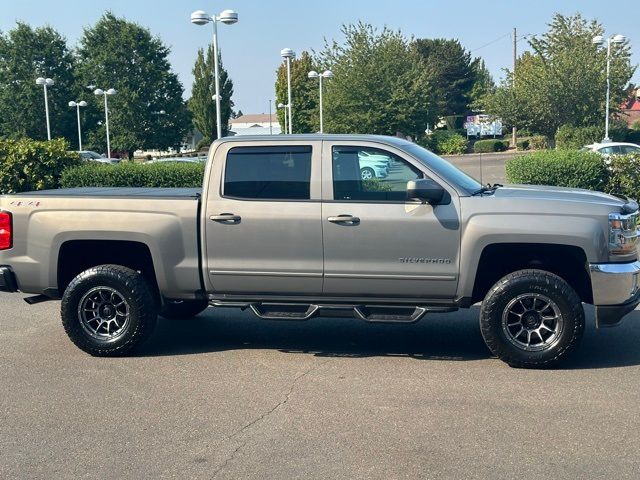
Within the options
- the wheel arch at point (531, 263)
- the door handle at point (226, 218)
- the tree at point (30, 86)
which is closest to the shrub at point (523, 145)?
the tree at point (30, 86)

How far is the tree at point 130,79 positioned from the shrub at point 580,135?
3542 cm

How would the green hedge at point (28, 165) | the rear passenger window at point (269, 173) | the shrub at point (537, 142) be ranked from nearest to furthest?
the rear passenger window at point (269, 173) → the green hedge at point (28, 165) → the shrub at point (537, 142)

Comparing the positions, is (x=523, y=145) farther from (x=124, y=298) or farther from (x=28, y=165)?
(x=124, y=298)

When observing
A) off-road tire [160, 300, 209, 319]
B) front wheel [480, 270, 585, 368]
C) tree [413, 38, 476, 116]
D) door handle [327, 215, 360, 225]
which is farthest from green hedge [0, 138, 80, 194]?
tree [413, 38, 476, 116]

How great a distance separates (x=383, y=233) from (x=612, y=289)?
1.90 m

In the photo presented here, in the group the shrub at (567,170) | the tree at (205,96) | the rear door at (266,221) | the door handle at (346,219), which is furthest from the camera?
the tree at (205,96)

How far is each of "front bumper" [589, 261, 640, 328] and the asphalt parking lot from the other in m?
0.48

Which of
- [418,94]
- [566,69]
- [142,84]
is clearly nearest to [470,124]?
[142,84]

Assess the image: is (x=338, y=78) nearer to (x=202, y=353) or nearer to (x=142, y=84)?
(x=202, y=353)

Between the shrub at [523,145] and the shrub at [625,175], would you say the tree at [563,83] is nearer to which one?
the shrub at [523,145]

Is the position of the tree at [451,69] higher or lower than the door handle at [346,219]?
higher

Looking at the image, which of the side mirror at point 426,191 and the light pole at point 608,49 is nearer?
the side mirror at point 426,191

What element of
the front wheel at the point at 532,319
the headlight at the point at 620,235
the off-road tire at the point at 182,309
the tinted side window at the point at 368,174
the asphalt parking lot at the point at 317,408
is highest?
the tinted side window at the point at 368,174

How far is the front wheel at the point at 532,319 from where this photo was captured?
20.2ft
